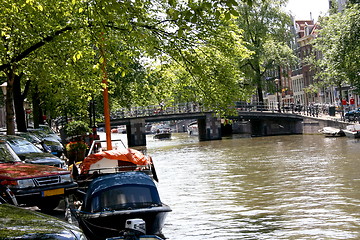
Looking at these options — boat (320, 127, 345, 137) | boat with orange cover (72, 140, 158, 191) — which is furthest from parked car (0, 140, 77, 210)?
boat (320, 127, 345, 137)

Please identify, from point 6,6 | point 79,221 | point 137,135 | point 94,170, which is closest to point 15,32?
point 6,6

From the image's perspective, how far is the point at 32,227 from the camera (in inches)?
217

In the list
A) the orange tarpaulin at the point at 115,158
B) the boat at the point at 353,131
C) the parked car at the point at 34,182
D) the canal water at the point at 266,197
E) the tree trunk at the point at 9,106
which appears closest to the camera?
the parked car at the point at 34,182

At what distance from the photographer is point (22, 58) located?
62.0 feet

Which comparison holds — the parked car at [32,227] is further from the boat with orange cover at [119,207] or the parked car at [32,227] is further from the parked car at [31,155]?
the parked car at [31,155]

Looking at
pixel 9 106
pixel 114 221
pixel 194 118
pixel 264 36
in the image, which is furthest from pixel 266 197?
pixel 194 118

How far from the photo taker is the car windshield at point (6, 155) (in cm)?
1503

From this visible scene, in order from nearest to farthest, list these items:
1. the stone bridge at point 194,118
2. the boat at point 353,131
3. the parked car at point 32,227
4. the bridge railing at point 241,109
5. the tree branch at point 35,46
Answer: the parked car at point 32,227 → the tree branch at point 35,46 → the boat at point 353,131 → the bridge railing at point 241,109 → the stone bridge at point 194,118

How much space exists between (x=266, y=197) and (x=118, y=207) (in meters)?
9.19

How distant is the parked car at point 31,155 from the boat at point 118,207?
208 inches

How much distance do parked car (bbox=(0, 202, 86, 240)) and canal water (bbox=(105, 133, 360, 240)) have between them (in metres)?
8.54

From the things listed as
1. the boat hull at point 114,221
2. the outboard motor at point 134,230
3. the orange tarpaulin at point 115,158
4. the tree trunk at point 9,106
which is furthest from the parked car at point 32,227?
the tree trunk at point 9,106

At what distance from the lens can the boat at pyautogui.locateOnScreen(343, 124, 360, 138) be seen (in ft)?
154

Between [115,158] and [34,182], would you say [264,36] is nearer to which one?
[115,158]
